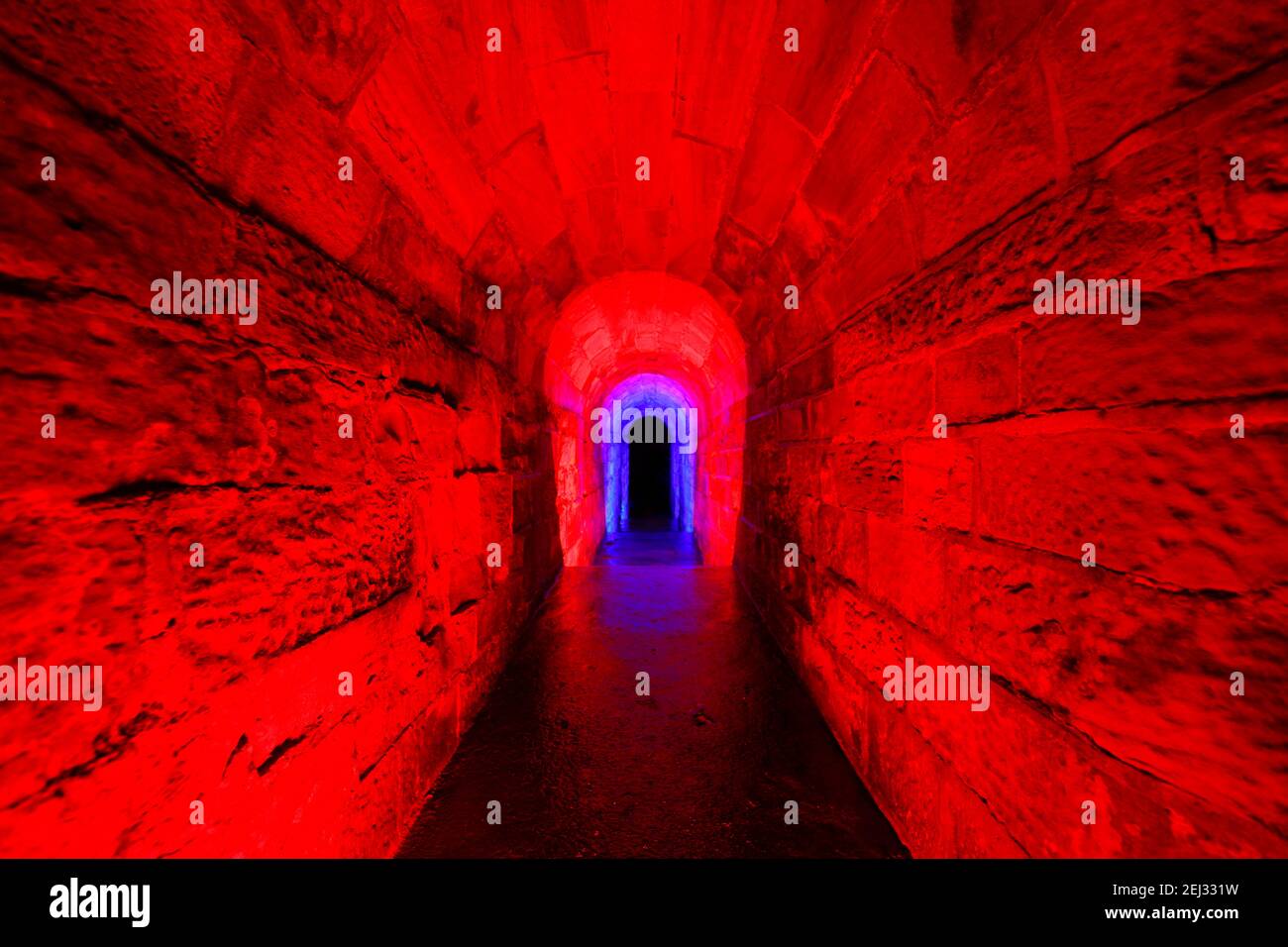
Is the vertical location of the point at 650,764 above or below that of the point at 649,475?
below

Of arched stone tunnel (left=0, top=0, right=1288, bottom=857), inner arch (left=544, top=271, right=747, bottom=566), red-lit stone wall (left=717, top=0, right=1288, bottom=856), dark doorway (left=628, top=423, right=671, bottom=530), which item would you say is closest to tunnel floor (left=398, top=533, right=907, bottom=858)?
arched stone tunnel (left=0, top=0, right=1288, bottom=857)

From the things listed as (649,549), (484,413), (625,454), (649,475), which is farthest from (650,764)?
(649,475)

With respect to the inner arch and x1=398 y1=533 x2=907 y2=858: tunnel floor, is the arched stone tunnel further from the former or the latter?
the inner arch

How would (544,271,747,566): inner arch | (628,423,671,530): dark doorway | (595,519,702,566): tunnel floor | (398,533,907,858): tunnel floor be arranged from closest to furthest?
(398,533,907,858): tunnel floor < (544,271,747,566): inner arch < (595,519,702,566): tunnel floor < (628,423,671,530): dark doorway

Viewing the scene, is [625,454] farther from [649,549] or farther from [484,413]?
[484,413]

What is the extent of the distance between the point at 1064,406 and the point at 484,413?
2.62 meters

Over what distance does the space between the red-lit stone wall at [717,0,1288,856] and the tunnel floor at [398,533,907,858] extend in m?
0.31

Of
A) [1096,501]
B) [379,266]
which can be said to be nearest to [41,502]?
[379,266]

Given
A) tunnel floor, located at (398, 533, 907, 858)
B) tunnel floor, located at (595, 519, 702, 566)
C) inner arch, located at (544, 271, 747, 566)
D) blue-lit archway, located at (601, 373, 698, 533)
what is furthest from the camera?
blue-lit archway, located at (601, 373, 698, 533)

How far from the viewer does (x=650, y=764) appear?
2.19 metres

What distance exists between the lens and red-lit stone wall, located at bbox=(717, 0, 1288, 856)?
82 cm

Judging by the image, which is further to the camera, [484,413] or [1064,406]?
[484,413]

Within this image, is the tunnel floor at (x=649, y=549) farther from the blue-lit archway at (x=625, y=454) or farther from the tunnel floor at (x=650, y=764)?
the tunnel floor at (x=650, y=764)

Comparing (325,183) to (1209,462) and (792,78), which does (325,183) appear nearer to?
(792,78)
